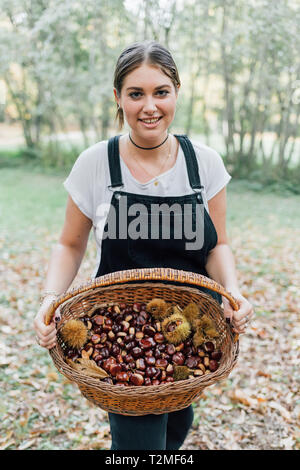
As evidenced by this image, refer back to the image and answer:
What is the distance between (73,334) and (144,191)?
2.35 feet

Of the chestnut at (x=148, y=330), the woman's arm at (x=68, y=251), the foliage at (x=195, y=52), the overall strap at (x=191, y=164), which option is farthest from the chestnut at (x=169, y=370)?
the foliage at (x=195, y=52)

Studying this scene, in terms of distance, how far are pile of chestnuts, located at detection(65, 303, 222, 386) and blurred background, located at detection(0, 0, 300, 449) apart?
1.11 m

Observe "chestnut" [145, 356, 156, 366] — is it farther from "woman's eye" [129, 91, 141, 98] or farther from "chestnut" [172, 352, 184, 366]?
"woman's eye" [129, 91, 141, 98]

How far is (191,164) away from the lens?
1958mm

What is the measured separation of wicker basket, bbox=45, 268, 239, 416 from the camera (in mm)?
1470

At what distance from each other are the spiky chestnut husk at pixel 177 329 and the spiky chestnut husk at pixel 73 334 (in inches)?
14.6

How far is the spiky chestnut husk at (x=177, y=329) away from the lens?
1820mm

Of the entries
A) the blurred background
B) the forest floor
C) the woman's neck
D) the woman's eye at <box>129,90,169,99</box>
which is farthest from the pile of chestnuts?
the forest floor

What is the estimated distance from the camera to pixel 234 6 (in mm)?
8977

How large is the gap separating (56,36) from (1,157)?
236 inches

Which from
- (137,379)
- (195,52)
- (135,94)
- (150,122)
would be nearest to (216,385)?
(137,379)

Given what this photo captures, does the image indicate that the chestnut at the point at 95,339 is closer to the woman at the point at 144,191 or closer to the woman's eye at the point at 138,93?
the woman at the point at 144,191

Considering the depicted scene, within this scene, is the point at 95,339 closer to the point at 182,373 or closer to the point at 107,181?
the point at 182,373
